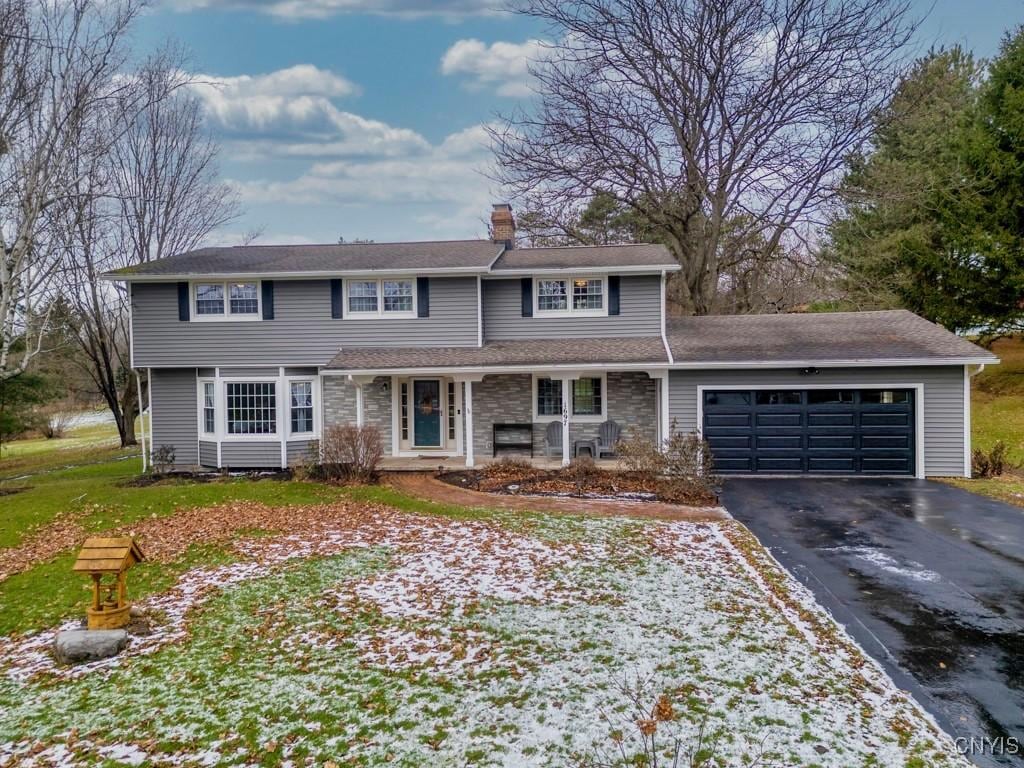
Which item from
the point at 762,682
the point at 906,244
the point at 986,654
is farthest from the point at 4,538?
the point at 906,244

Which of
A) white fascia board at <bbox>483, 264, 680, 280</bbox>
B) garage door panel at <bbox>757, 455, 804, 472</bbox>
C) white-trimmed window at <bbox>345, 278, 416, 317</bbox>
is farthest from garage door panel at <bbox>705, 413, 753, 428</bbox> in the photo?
white-trimmed window at <bbox>345, 278, 416, 317</bbox>

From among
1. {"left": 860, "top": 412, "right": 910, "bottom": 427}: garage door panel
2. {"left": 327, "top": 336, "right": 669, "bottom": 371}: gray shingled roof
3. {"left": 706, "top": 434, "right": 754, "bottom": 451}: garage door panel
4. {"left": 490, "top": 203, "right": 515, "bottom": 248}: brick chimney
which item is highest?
{"left": 490, "top": 203, "right": 515, "bottom": 248}: brick chimney

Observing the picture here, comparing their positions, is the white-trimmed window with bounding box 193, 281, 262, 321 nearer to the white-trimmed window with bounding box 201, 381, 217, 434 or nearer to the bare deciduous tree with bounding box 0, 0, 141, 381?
the white-trimmed window with bounding box 201, 381, 217, 434

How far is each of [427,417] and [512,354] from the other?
10.4 feet

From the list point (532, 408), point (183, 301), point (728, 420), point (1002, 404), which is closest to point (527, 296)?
point (532, 408)

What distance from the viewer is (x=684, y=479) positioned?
10.7m

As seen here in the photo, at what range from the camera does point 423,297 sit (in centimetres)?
1451

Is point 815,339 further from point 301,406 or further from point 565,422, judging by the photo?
point 301,406

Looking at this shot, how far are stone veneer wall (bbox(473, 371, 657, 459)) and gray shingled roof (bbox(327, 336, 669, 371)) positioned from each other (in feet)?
2.79

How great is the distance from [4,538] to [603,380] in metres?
12.1

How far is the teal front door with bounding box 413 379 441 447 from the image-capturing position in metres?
15.2

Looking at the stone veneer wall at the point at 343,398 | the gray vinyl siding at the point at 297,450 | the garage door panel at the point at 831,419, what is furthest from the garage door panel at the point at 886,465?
the gray vinyl siding at the point at 297,450

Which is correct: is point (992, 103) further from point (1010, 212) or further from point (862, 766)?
point (862, 766)

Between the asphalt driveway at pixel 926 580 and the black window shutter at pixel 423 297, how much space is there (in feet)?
27.5
